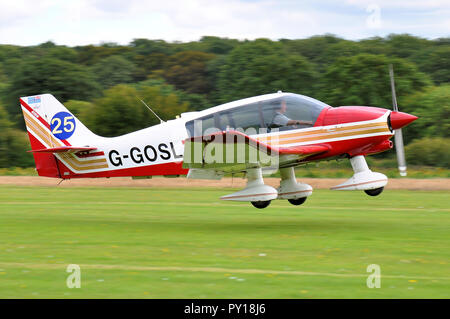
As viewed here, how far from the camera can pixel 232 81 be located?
5144 cm

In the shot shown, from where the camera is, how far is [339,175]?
85.9ft

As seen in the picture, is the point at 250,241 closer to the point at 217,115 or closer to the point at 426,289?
the point at 217,115

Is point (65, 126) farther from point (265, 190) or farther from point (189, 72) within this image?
point (189, 72)

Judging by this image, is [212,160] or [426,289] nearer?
[426,289]

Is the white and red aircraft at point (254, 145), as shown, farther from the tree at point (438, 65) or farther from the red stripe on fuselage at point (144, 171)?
the tree at point (438, 65)

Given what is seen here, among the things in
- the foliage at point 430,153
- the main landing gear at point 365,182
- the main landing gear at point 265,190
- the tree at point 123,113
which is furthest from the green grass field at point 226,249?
the tree at point 123,113

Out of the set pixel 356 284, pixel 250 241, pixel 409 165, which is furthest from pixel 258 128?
pixel 409 165

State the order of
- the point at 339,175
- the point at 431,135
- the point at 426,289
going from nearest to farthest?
the point at 426,289 → the point at 339,175 → the point at 431,135

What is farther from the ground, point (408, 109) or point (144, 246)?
point (408, 109)

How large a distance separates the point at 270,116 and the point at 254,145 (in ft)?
3.79

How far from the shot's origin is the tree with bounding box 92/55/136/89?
2592 inches

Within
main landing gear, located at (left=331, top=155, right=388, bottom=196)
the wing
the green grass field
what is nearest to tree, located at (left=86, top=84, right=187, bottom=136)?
the green grass field

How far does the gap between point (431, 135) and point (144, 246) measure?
30.5 m

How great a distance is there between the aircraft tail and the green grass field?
116 cm
